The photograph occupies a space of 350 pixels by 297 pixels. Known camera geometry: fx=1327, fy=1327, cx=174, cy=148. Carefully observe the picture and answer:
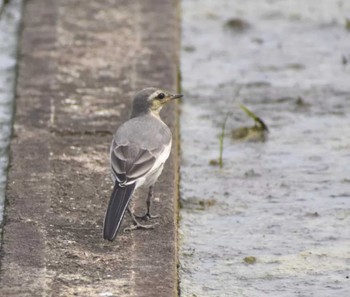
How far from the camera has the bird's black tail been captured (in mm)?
5992

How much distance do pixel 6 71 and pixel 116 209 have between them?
8.63 ft

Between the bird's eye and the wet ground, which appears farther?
the bird's eye

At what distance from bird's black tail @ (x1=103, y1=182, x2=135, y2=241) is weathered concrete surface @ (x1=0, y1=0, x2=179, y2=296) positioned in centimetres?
12

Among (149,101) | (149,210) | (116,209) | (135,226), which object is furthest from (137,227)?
(149,101)

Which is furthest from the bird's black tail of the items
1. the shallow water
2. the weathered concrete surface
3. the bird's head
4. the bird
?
the bird's head

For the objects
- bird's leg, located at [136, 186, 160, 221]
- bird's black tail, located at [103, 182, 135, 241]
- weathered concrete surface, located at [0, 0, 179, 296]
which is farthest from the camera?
bird's leg, located at [136, 186, 160, 221]

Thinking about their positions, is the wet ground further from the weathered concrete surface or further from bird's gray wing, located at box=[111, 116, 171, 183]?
bird's gray wing, located at box=[111, 116, 171, 183]

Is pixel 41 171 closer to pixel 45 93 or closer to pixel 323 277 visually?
pixel 45 93

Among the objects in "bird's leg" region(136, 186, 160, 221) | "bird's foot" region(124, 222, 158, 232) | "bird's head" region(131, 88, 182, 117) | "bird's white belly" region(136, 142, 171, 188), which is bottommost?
"bird's foot" region(124, 222, 158, 232)

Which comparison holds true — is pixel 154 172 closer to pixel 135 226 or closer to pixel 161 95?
pixel 135 226

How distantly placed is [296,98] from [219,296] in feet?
8.79

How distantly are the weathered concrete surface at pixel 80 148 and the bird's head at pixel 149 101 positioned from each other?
0.30 meters

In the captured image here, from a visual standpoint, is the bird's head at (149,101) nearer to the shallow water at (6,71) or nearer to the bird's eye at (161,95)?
the bird's eye at (161,95)

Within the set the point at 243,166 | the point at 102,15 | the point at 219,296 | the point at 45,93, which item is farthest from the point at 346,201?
the point at 102,15
